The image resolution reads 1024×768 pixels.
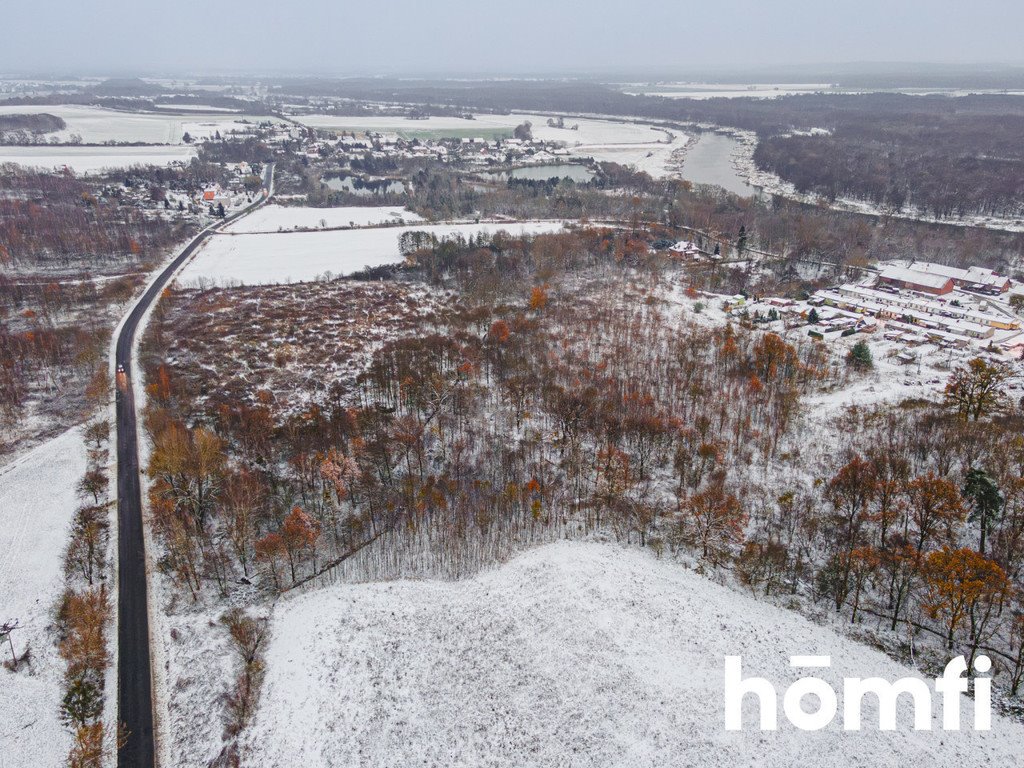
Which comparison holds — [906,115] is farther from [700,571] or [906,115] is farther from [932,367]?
[700,571]

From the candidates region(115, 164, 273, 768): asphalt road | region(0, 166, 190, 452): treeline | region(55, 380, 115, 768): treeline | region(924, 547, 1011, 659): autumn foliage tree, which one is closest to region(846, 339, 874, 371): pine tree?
region(924, 547, 1011, 659): autumn foliage tree

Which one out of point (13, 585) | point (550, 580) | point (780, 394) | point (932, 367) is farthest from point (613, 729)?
point (932, 367)

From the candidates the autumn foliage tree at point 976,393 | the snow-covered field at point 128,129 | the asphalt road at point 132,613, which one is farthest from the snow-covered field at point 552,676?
the snow-covered field at point 128,129

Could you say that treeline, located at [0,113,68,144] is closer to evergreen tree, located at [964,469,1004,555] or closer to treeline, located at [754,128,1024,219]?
treeline, located at [754,128,1024,219]

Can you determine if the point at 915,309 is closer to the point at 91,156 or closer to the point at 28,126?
the point at 91,156

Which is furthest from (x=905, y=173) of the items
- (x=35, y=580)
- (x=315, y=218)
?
(x=35, y=580)

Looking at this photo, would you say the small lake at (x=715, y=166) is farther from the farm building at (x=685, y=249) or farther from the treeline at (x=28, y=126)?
the treeline at (x=28, y=126)
